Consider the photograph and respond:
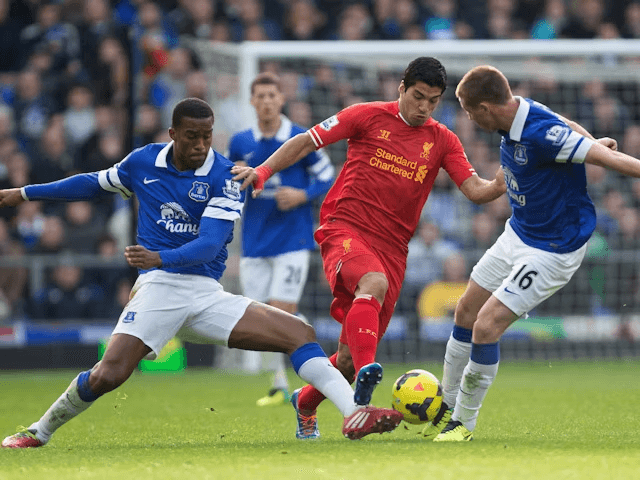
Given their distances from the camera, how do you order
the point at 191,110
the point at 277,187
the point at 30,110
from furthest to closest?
the point at 30,110
the point at 277,187
the point at 191,110

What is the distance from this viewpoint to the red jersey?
713 centimetres

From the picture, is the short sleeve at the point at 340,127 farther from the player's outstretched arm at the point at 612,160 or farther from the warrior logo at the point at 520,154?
the player's outstretched arm at the point at 612,160

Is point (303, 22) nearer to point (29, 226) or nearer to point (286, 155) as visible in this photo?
point (29, 226)

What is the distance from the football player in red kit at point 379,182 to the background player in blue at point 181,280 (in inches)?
17.6

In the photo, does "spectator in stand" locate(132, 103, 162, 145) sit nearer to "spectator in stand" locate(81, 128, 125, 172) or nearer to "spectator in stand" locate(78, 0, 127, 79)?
"spectator in stand" locate(81, 128, 125, 172)

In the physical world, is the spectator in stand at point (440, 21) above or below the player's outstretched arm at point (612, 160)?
above

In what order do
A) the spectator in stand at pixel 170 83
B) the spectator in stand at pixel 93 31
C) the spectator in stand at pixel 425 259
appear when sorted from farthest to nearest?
the spectator in stand at pixel 93 31
the spectator in stand at pixel 170 83
the spectator in stand at pixel 425 259

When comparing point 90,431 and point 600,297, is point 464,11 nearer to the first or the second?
point 600,297

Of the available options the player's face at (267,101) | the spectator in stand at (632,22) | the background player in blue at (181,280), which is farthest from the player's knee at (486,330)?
the spectator in stand at (632,22)

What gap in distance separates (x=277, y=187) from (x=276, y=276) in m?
0.79

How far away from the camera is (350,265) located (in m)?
6.83

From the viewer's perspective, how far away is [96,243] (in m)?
14.7

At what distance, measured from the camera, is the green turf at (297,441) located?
16.9ft

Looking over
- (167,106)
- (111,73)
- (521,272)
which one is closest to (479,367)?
(521,272)
